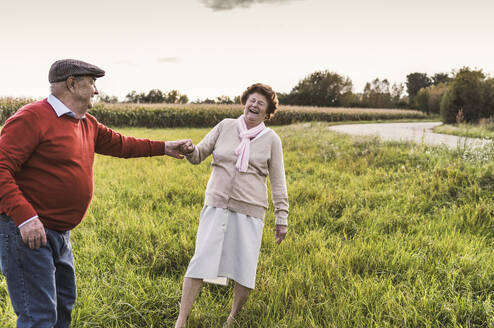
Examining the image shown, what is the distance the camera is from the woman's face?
8.22ft

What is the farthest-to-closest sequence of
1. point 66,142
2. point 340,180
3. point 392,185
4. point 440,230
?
point 340,180, point 392,185, point 440,230, point 66,142

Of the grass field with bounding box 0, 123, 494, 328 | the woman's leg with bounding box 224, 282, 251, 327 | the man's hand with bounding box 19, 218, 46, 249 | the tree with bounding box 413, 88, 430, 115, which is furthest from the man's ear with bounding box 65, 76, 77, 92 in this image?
the tree with bounding box 413, 88, 430, 115

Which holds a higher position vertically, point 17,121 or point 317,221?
point 17,121

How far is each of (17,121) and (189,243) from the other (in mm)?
2157

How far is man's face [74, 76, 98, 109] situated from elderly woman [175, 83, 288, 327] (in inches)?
37.8

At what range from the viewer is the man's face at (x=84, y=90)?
1832 millimetres

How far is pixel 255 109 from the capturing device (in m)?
2.50

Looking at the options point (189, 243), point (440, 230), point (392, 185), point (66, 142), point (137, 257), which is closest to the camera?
point (66, 142)

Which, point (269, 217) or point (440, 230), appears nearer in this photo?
point (440, 230)

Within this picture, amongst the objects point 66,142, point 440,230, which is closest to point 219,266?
point 66,142

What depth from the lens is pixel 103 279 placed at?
2744mm

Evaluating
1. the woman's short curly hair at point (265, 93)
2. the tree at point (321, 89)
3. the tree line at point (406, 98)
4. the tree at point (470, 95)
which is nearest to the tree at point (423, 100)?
the tree line at point (406, 98)

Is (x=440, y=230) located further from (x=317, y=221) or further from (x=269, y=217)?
(x=269, y=217)

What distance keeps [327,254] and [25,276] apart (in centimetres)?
255
